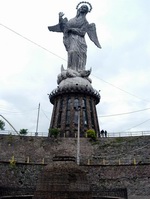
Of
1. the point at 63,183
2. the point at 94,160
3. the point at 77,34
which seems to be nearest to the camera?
the point at 63,183

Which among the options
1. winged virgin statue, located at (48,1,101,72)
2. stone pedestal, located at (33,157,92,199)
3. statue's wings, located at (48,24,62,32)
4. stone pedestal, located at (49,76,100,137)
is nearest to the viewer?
stone pedestal, located at (33,157,92,199)

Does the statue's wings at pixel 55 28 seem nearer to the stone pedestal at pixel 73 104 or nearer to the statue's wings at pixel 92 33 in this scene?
the statue's wings at pixel 92 33

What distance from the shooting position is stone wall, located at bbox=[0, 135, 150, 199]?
2922cm

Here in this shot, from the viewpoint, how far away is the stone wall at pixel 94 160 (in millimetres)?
29219

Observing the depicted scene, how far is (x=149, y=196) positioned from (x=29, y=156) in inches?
688

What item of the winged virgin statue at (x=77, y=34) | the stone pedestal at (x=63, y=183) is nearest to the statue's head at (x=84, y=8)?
the winged virgin statue at (x=77, y=34)

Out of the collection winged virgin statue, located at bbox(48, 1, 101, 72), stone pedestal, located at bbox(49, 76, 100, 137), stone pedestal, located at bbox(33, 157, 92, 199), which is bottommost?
stone pedestal, located at bbox(33, 157, 92, 199)

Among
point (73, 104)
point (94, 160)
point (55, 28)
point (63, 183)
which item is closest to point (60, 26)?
point (55, 28)

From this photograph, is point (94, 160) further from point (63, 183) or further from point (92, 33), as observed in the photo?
point (92, 33)

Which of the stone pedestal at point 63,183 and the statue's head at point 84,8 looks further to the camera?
the statue's head at point 84,8

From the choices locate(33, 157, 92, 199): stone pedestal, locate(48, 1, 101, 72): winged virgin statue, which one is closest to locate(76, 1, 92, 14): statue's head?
locate(48, 1, 101, 72): winged virgin statue

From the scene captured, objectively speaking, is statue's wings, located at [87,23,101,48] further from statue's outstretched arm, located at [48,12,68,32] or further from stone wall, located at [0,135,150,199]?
stone wall, located at [0,135,150,199]

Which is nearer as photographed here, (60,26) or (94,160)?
(94,160)

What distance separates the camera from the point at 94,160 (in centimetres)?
3681
